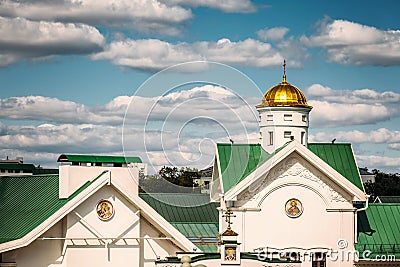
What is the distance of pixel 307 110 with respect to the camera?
43.8 metres

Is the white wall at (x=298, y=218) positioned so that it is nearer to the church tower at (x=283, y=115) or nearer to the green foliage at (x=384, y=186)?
the church tower at (x=283, y=115)

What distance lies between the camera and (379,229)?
139 ft

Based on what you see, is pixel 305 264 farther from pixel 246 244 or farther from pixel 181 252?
pixel 181 252

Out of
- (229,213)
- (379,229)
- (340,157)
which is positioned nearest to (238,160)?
(340,157)

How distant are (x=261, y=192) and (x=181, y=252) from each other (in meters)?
8.29

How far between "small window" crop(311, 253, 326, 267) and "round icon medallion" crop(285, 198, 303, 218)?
1.99m

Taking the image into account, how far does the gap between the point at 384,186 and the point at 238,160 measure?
66.3 m

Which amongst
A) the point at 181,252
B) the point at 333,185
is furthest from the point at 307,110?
the point at 181,252

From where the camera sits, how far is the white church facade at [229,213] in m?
31.2

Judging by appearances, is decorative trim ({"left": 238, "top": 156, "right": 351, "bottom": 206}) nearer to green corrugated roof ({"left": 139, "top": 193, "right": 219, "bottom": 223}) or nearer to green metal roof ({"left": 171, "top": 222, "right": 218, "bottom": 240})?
green metal roof ({"left": 171, "top": 222, "right": 218, "bottom": 240})

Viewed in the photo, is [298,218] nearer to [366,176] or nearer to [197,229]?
[197,229]

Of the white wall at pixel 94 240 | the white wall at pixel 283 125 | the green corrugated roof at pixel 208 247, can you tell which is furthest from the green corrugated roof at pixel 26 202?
the white wall at pixel 283 125

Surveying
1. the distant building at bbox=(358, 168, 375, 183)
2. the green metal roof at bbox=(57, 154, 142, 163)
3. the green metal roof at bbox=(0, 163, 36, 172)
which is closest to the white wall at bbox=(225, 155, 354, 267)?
the green metal roof at bbox=(57, 154, 142, 163)

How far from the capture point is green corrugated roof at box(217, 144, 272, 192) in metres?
40.4
